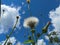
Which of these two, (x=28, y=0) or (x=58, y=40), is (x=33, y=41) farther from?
(x=28, y=0)

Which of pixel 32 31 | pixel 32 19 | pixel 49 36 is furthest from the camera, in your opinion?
pixel 32 19

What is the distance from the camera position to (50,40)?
205cm

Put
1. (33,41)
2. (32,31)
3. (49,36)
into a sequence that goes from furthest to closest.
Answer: (49,36) < (32,31) < (33,41)

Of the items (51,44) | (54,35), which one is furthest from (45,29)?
(51,44)

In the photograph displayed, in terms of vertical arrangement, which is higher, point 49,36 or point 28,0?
point 28,0

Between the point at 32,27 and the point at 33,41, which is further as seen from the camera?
the point at 32,27

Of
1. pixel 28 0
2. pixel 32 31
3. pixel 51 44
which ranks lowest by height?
pixel 51 44

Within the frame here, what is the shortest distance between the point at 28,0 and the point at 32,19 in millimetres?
213

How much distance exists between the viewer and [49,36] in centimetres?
196

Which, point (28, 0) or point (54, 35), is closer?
point (54, 35)

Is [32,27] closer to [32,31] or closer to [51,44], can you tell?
[32,31]

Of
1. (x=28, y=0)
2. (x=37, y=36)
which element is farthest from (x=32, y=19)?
(x=37, y=36)

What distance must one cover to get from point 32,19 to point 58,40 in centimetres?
32

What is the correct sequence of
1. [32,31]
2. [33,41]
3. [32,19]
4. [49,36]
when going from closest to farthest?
[33,41] < [32,31] < [49,36] < [32,19]
